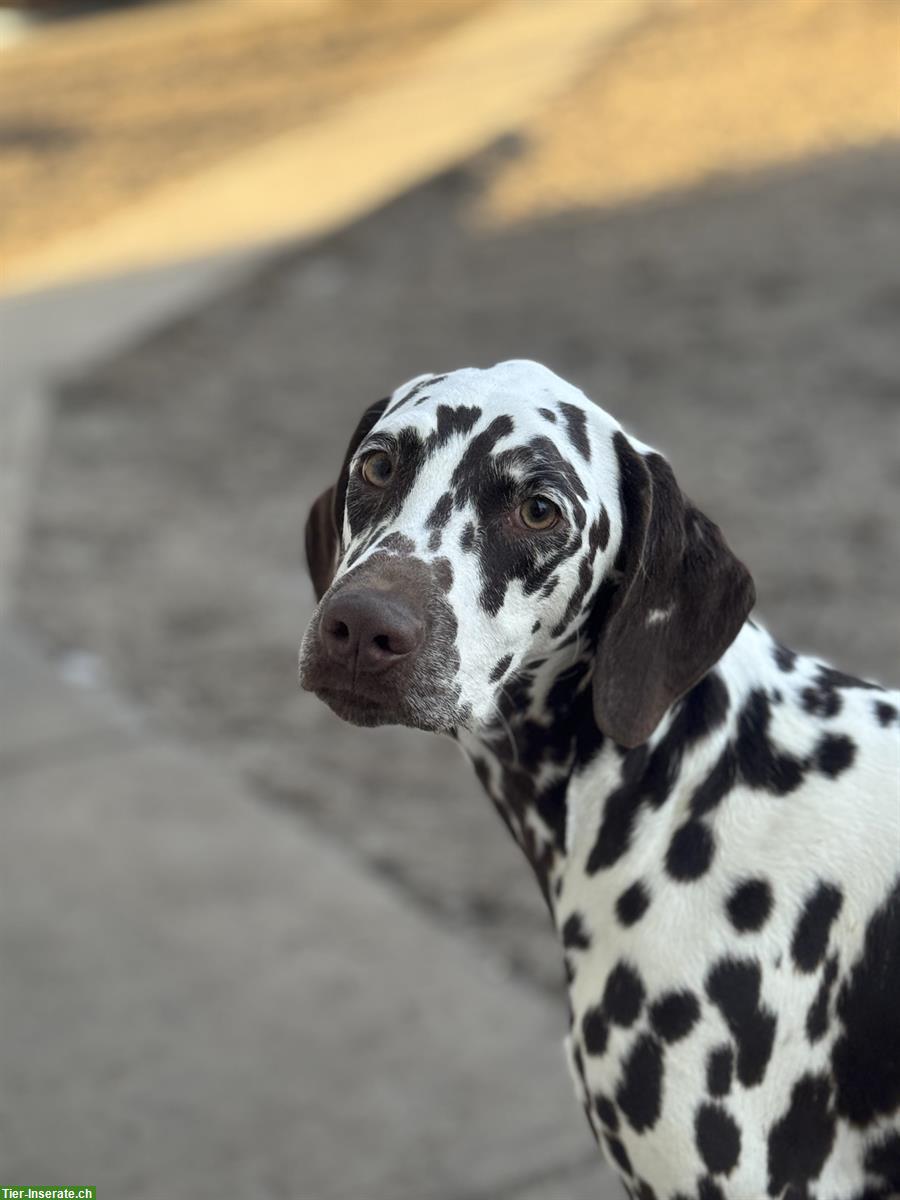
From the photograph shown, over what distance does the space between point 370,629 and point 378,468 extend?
1.31 feet

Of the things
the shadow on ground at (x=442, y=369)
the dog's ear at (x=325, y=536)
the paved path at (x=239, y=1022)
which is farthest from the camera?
the shadow on ground at (x=442, y=369)

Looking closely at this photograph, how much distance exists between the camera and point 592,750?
10.0 ft

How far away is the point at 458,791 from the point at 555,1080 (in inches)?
57.7

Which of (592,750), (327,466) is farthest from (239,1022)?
(327,466)

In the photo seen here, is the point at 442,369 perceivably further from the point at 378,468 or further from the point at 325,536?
the point at 378,468

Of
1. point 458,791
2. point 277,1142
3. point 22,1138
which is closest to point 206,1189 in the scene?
point 277,1142

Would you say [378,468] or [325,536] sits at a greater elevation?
[378,468]

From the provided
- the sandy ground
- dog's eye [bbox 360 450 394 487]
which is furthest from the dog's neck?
the sandy ground

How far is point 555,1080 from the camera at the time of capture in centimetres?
456

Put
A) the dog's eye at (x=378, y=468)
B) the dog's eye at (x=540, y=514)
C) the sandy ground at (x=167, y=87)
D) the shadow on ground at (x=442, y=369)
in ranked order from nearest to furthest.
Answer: the dog's eye at (x=540, y=514)
the dog's eye at (x=378, y=468)
the shadow on ground at (x=442, y=369)
the sandy ground at (x=167, y=87)

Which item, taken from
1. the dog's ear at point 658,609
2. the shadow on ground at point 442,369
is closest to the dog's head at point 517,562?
the dog's ear at point 658,609

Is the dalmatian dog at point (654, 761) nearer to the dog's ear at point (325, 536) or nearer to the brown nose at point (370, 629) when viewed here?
the brown nose at point (370, 629)

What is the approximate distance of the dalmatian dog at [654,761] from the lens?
9.25 feet

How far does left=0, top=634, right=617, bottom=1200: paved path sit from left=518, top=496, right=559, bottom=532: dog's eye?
2.00m
